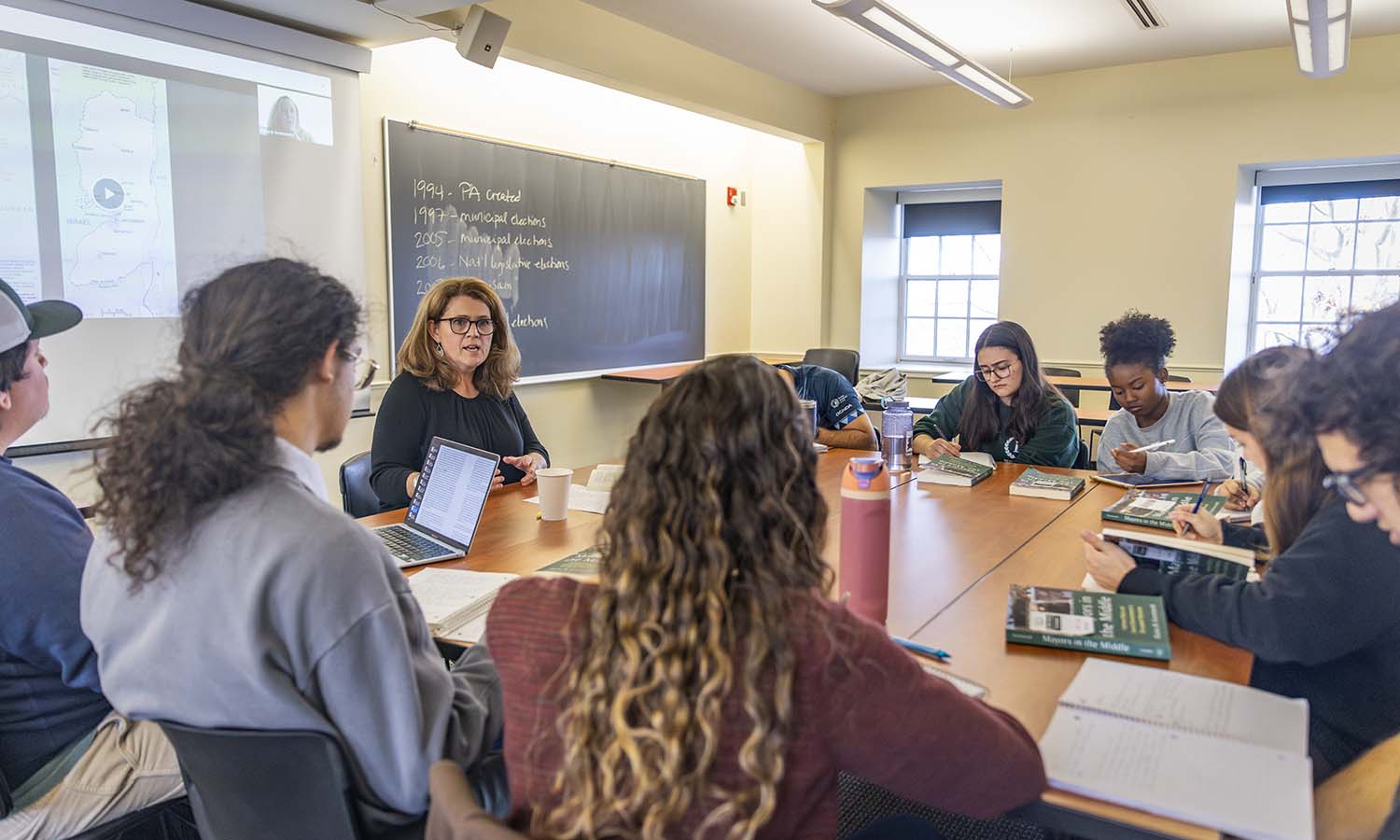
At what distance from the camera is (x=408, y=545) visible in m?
2.02

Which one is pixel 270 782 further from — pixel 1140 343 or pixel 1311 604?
pixel 1140 343

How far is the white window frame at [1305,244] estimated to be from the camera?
212 inches

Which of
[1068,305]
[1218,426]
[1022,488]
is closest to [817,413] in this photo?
[1022,488]

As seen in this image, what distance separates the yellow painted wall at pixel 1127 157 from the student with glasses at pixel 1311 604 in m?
4.60

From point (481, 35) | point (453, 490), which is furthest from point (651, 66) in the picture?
point (453, 490)

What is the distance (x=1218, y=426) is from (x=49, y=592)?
123 inches

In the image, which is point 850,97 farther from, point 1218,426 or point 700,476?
point 700,476

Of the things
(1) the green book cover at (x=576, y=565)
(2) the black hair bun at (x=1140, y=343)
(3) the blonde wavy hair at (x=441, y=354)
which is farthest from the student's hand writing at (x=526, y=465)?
(2) the black hair bun at (x=1140, y=343)

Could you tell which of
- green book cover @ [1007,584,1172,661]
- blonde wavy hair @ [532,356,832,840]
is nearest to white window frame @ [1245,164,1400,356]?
green book cover @ [1007,584,1172,661]

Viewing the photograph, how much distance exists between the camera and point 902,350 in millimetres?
7160

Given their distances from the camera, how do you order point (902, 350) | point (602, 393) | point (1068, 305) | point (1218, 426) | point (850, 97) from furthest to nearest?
point (902, 350) < point (850, 97) < point (1068, 305) < point (602, 393) < point (1218, 426)

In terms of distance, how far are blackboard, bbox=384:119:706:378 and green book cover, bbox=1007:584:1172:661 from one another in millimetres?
3467

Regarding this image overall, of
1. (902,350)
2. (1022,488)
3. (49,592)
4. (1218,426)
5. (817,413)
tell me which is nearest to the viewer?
(49,592)

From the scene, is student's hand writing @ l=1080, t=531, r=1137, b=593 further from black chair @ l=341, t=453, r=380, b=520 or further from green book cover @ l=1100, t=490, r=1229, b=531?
black chair @ l=341, t=453, r=380, b=520
